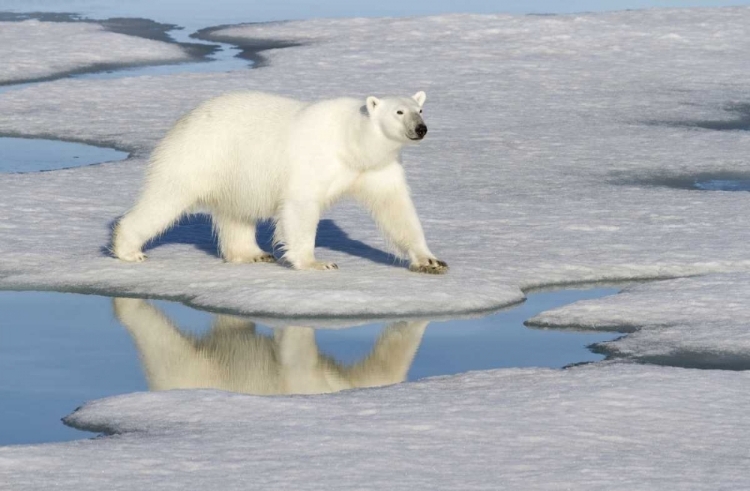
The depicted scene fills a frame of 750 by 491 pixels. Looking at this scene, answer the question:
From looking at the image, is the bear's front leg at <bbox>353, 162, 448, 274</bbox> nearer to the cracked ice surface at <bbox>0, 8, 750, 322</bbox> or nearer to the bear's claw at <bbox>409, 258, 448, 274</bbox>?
the bear's claw at <bbox>409, 258, 448, 274</bbox>

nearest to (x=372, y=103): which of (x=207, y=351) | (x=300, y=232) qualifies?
(x=300, y=232)

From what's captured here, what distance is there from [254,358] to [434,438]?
1.52 meters

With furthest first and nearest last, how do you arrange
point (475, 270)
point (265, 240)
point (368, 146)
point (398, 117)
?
point (265, 240)
point (475, 270)
point (368, 146)
point (398, 117)

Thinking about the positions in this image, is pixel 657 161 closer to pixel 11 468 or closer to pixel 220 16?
pixel 11 468

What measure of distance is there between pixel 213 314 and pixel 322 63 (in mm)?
10321

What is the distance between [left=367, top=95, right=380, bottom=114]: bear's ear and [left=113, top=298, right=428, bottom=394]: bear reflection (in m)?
1.20

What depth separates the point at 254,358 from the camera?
6.03 meters

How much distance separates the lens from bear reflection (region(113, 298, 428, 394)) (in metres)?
5.65

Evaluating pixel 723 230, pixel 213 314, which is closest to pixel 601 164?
pixel 723 230

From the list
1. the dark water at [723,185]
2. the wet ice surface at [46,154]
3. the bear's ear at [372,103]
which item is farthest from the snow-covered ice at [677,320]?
the wet ice surface at [46,154]

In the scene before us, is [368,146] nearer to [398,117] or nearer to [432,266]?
[398,117]

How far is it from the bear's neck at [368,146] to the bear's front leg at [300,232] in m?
0.34

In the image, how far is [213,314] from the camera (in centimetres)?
678

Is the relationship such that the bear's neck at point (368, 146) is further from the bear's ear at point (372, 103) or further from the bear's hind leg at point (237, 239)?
the bear's hind leg at point (237, 239)
